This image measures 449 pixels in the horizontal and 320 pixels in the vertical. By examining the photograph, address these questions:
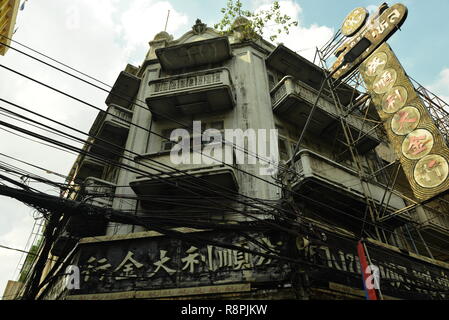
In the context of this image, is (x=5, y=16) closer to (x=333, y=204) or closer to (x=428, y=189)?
(x=333, y=204)

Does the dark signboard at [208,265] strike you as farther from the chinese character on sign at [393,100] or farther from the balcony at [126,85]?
the balcony at [126,85]

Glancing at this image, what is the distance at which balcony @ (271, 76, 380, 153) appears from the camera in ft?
38.3

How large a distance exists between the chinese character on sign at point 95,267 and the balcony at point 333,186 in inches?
227

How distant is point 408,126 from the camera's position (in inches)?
372

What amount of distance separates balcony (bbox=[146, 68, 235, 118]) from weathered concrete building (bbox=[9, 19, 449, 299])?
4 cm

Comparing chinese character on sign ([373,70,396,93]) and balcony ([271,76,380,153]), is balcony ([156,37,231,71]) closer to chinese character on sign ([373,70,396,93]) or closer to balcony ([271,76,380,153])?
balcony ([271,76,380,153])

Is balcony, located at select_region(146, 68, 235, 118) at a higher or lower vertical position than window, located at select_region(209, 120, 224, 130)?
higher

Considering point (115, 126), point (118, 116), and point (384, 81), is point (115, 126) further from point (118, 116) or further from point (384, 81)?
point (384, 81)

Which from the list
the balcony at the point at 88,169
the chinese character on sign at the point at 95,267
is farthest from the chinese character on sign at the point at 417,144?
the balcony at the point at 88,169

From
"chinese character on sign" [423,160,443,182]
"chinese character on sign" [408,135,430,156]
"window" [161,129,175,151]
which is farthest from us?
"window" [161,129,175,151]

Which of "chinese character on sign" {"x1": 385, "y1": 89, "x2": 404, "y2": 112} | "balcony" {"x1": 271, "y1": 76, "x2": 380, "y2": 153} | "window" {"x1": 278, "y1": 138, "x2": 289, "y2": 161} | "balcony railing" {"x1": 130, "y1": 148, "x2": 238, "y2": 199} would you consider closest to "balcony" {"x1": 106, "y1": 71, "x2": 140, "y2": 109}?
"balcony railing" {"x1": 130, "y1": 148, "x2": 238, "y2": 199}

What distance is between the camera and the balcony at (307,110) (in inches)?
460

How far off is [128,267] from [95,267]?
846 millimetres
